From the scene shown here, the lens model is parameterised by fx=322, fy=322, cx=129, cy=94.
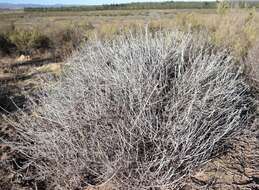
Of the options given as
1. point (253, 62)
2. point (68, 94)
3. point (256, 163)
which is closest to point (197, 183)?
point (256, 163)

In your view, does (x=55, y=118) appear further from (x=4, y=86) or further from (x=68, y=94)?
(x=4, y=86)

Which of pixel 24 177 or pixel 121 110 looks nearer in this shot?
pixel 121 110

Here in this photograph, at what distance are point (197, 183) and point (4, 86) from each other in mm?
6050

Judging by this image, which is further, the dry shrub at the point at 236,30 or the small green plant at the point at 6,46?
the small green plant at the point at 6,46

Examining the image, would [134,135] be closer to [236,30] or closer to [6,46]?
[236,30]

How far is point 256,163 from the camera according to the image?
3.75 meters

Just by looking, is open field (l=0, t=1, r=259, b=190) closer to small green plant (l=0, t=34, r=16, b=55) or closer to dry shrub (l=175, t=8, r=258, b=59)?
dry shrub (l=175, t=8, r=258, b=59)

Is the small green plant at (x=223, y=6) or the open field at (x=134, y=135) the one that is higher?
the small green plant at (x=223, y=6)

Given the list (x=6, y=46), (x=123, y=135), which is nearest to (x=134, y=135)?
(x=123, y=135)


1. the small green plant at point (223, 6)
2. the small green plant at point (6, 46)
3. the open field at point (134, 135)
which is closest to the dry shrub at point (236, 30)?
the small green plant at point (223, 6)

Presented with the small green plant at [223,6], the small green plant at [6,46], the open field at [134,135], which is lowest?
the small green plant at [6,46]

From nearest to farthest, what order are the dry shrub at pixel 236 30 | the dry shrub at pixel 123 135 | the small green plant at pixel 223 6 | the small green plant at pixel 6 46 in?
1. the dry shrub at pixel 123 135
2. the dry shrub at pixel 236 30
3. the small green plant at pixel 223 6
4. the small green plant at pixel 6 46

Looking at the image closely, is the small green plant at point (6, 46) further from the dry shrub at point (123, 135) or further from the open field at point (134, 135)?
the dry shrub at point (123, 135)

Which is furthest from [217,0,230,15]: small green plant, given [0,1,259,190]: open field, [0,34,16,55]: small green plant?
[0,34,16,55]: small green plant
